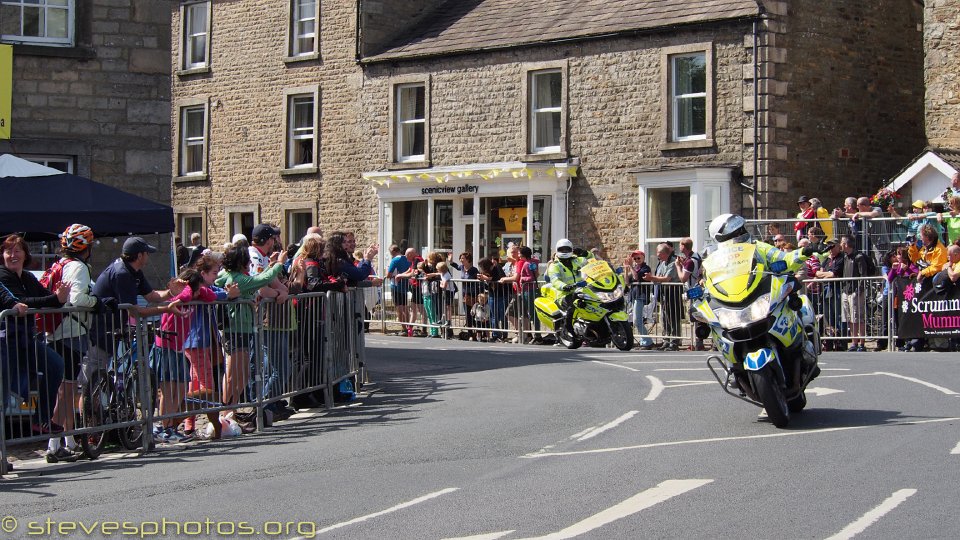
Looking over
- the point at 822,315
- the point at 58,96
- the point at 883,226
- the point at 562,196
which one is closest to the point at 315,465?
the point at 58,96

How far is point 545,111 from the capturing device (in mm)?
32625

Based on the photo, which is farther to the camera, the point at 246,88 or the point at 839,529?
the point at 246,88

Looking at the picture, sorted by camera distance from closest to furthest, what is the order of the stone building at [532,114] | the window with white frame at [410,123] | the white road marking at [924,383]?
the white road marking at [924,383]
the stone building at [532,114]
the window with white frame at [410,123]

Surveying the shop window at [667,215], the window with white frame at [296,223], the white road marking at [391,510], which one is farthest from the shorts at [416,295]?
the white road marking at [391,510]

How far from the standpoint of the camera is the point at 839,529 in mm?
7535

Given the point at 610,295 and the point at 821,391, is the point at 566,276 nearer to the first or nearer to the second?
the point at 610,295

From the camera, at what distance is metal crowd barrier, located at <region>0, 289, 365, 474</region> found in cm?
1066

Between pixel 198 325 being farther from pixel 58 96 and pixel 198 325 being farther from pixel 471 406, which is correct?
pixel 58 96

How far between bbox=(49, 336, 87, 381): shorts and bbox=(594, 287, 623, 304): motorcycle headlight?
39.6 ft

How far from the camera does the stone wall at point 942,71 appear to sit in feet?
96.2

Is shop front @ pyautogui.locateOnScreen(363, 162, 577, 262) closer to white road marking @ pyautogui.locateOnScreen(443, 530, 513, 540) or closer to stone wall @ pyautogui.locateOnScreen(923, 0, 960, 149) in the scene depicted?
stone wall @ pyautogui.locateOnScreen(923, 0, 960, 149)

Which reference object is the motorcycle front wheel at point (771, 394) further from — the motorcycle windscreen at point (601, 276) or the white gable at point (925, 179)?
the white gable at point (925, 179)

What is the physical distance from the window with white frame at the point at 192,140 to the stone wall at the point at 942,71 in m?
21.0

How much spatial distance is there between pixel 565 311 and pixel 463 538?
50.3 ft
